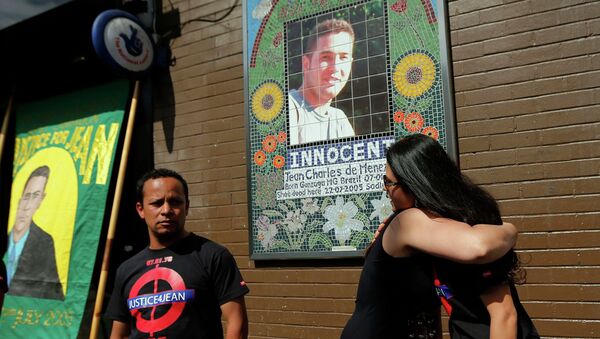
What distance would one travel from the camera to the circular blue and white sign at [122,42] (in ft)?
17.5

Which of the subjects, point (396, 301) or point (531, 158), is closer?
point (396, 301)

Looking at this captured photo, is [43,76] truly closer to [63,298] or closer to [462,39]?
[63,298]

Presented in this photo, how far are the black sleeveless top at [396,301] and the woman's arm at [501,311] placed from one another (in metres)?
0.19

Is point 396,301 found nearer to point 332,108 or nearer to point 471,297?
point 471,297

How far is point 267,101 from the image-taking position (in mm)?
5055

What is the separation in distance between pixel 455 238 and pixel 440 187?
0.19 metres

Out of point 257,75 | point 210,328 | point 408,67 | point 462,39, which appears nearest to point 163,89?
point 257,75

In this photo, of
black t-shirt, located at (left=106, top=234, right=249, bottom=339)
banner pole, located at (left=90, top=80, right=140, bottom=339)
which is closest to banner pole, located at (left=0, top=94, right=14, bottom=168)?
banner pole, located at (left=90, top=80, right=140, bottom=339)

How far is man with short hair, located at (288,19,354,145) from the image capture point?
4.68 m

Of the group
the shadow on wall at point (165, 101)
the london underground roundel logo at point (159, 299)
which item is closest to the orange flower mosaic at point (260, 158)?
the shadow on wall at point (165, 101)

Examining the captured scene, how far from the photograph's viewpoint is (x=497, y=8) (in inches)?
163

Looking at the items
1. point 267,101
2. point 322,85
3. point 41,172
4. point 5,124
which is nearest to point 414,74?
point 322,85

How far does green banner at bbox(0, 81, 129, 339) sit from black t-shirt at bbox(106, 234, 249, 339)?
10.2 ft

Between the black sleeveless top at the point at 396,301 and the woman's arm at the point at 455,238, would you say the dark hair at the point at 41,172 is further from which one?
the woman's arm at the point at 455,238
